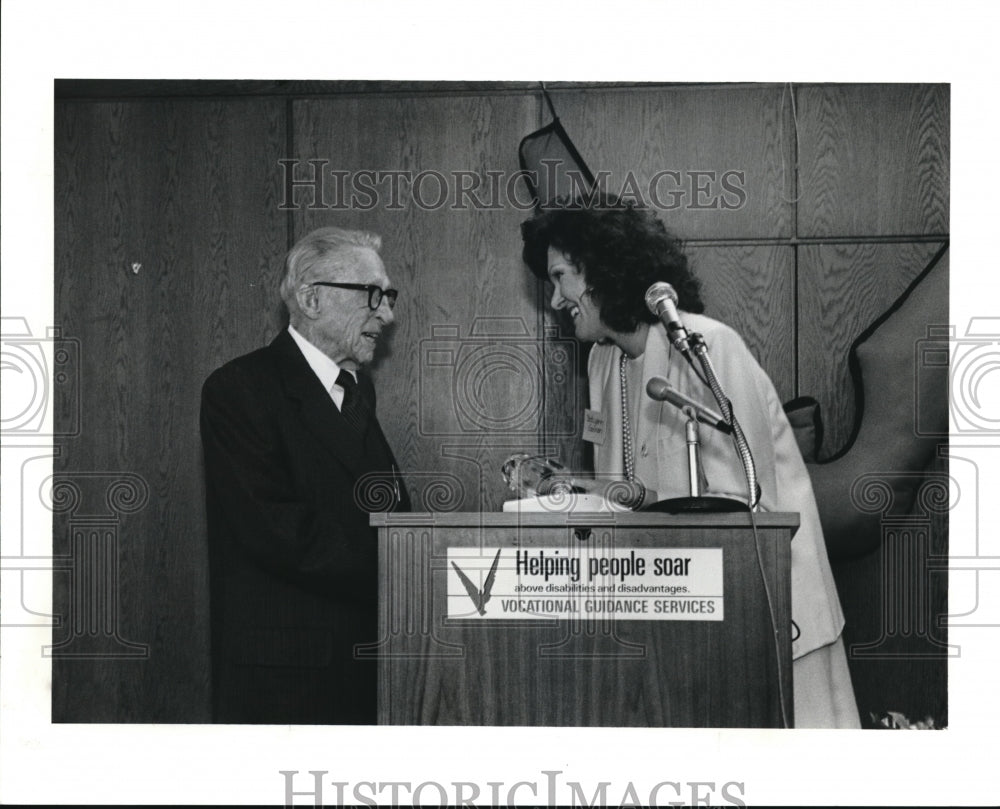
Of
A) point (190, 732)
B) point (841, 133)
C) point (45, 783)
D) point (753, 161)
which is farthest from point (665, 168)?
point (45, 783)

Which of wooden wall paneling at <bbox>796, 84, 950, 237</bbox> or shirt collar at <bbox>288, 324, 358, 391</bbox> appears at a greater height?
wooden wall paneling at <bbox>796, 84, 950, 237</bbox>

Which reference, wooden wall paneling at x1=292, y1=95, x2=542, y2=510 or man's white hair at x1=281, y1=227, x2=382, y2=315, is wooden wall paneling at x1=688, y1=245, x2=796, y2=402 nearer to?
wooden wall paneling at x1=292, y1=95, x2=542, y2=510

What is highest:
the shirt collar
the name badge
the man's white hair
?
the man's white hair

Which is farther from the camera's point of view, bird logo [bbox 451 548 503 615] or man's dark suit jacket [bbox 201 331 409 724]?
man's dark suit jacket [bbox 201 331 409 724]

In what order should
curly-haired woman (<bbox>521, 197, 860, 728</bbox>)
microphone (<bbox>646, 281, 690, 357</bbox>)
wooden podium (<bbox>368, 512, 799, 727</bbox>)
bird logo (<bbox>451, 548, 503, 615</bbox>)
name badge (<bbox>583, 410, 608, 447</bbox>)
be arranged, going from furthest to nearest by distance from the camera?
name badge (<bbox>583, 410, 608, 447</bbox>)
curly-haired woman (<bbox>521, 197, 860, 728</bbox>)
microphone (<bbox>646, 281, 690, 357</bbox>)
bird logo (<bbox>451, 548, 503, 615</bbox>)
wooden podium (<bbox>368, 512, 799, 727</bbox>)

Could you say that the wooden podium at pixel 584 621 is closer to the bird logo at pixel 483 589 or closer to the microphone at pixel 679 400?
the bird logo at pixel 483 589

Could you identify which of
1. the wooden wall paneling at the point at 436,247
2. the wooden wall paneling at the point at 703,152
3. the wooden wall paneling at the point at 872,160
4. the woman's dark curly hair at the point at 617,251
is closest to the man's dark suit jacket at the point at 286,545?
the wooden wall paneling at the point at 436,247

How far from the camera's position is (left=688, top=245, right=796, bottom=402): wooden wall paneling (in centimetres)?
354

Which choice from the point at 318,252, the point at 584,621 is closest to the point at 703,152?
the point at 318,252

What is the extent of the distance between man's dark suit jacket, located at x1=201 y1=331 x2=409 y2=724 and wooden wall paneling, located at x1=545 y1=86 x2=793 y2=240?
974 mm

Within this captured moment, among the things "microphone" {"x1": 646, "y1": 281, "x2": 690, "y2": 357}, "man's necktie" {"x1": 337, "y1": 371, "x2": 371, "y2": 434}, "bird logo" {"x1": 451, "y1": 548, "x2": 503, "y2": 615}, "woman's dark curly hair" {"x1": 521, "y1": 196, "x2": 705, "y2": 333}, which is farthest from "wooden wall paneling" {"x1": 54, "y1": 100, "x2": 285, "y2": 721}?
"microphone" {"x1": 646, "y1": 281, "x2": 690, "y2": 357}

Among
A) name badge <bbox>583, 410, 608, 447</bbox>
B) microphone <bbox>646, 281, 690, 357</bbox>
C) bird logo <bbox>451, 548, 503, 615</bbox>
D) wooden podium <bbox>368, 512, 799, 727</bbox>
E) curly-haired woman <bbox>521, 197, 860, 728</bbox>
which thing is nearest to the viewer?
wooden podium <bbox>368, 512, 799, 727</bbox>

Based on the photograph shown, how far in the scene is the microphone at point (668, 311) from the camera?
3.29 m

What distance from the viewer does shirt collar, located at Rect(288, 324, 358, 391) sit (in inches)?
140
